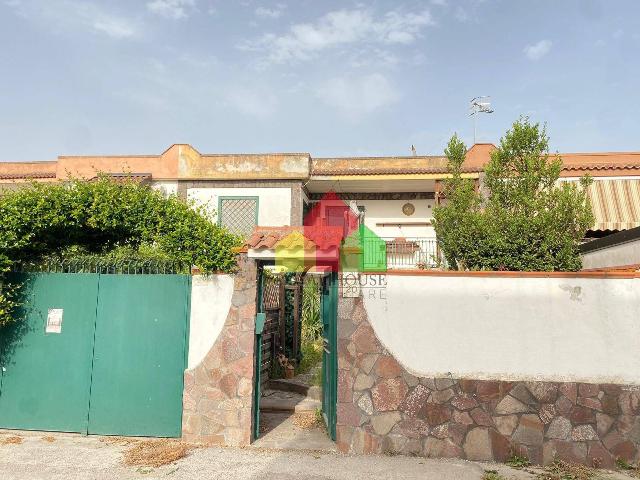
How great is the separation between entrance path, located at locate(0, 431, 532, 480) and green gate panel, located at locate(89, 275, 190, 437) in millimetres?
468

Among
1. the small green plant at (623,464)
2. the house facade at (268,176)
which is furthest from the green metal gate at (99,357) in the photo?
the house facade at (268,176)

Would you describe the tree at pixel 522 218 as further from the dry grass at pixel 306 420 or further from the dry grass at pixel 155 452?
the dry grass at pixel 155 452

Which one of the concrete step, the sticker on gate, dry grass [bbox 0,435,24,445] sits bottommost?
dry grass [bbox 0,435,24,445]

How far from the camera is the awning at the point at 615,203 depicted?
1352 centimetres

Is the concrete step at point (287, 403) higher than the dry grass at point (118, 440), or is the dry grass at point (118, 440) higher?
the concrete step at point (287, 403)

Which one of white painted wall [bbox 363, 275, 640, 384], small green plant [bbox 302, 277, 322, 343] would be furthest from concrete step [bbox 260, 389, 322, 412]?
small green plant [bbox 302, 277, 322, 343]

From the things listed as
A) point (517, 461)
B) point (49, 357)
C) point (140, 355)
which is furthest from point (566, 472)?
point (49, 357)

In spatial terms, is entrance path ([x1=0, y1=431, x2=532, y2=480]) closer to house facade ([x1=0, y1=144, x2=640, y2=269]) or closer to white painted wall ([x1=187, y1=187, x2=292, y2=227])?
house facade ([x1=0, y1=144, x2=640, y2=269])

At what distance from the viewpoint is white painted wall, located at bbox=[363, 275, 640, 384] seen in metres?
5.76

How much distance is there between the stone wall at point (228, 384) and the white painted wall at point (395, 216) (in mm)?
13548

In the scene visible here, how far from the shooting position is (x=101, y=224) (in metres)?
6.86

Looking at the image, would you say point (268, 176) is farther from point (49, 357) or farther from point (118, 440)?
point (118, 440)

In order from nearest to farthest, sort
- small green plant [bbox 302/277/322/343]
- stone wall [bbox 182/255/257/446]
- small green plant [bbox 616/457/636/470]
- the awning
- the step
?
small green plant [bbox 616/457/636/470] < stone wall [bbox 182/255/257/446] < the step < small green plant [bbox 302/277/322/343] < the awning

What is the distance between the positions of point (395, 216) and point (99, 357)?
1522 centimetres
